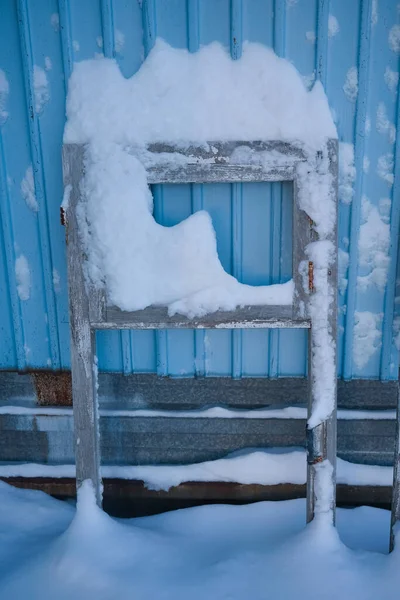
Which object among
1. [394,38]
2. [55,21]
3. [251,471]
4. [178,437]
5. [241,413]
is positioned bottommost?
[251,471]

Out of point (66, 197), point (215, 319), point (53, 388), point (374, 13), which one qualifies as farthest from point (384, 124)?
point (53, 388)

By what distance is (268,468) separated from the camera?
7.14 feet

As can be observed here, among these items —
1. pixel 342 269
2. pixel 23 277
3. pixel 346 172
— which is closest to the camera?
pixel 346 172

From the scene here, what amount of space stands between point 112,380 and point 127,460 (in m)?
0.45

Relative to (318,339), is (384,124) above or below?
above

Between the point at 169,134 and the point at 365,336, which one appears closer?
the point at 169,134

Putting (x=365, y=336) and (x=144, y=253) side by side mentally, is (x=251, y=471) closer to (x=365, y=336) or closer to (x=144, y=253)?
(x=365, y=336)

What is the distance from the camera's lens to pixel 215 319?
6.07ft

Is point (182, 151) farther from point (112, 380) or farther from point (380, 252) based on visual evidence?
point (112, 380)

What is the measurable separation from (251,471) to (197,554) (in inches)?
18.1

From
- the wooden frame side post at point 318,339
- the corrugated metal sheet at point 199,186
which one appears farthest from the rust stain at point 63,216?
the wooden frame side post at point 318,339

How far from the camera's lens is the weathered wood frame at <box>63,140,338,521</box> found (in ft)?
5.79

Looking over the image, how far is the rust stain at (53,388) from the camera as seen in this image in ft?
7.31

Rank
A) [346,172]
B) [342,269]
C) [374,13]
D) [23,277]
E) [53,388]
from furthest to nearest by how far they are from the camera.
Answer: [53,388] → [23,277] → [342,269] → [346,172] → [374,13]
